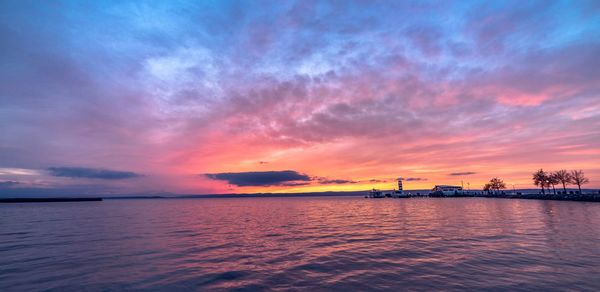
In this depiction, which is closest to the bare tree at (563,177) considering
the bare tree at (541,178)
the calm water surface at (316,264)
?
the bare tree at (541,178)

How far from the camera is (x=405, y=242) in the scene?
92.9ft

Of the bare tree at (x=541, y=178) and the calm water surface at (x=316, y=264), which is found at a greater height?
the bare tree at (x=541, y=178)

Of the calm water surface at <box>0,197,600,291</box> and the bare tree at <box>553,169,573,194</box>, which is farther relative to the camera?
the bare tree at <box>553,169,573,194</box>

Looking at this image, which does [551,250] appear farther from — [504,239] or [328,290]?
[328,290]

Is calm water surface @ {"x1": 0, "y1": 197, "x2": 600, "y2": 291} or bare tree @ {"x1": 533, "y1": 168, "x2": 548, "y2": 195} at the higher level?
bare tree @ {"x1": 533, "y1": 168, "x2": 548, "y2": 195}

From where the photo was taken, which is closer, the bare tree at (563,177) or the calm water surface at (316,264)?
the calm water surface at (316,264)

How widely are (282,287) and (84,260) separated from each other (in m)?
18.1

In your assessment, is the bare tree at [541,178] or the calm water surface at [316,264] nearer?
the calm water surface at [316,264]

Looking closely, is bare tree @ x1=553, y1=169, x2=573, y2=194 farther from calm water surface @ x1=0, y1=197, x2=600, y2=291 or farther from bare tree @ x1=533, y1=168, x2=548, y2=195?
calm water surface @ x1=0, y1=197, x2=600, y2=291

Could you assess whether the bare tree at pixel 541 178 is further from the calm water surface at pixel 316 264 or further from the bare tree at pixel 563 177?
the calm water surface at pixel 316 264

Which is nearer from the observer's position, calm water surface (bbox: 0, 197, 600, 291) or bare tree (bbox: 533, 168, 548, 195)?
calm water surface (bbox: 0, 197, 600, 291)

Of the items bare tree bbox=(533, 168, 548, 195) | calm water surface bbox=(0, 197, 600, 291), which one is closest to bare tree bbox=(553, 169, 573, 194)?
bare tree bbox=(533, 168, 548, 195)

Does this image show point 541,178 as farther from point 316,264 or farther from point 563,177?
point 316,264

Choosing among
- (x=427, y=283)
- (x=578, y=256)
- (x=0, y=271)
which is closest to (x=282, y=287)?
(x=427, y=283)
